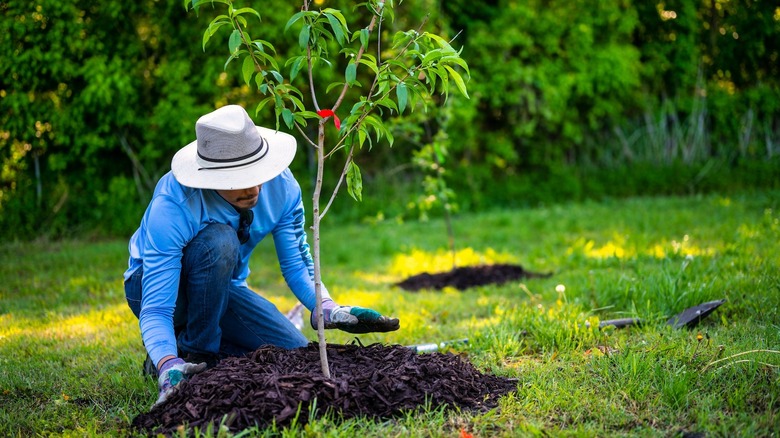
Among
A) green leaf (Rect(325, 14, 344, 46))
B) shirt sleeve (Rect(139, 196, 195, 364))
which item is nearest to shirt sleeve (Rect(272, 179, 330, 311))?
shirt sleeve (Rect(139, 196, 195, 364))

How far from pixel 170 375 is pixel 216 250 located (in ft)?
1.90

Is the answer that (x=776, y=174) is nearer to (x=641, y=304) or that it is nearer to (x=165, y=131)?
(x=641, y=304)

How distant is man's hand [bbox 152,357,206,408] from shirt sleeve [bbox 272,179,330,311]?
711 millimetres

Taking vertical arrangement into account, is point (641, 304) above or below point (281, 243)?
below

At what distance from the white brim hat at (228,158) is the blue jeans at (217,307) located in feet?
1.00

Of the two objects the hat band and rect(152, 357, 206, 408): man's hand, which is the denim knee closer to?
the hat band

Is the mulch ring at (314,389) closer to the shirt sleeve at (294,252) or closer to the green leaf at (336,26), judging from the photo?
the shirt sleeve at (294,252)

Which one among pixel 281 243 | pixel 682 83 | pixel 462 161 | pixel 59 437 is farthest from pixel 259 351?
pixel 682 83

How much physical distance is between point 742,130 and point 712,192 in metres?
1.37

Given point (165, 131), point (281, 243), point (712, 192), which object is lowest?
point (712, 192)

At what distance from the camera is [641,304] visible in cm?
416

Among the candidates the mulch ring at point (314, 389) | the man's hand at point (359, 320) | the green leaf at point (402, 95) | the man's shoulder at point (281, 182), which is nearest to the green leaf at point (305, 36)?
the green leaf at point (402, 95)

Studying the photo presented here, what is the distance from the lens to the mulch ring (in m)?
2.64

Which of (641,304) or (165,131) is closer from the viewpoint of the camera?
(641,304)
